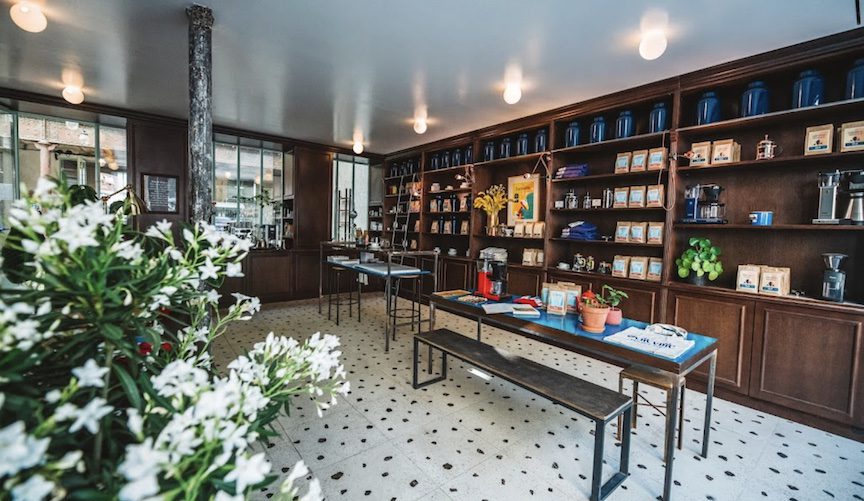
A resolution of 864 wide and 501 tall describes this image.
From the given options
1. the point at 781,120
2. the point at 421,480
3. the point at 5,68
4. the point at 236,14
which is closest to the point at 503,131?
the point at 781,120

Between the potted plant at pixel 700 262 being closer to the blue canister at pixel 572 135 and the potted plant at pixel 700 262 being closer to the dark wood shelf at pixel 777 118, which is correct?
the dark wood shelf at pixel 777 118

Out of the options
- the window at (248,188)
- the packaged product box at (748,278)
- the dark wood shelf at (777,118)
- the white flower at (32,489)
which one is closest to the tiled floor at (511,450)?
the packaged product box at (748,278)

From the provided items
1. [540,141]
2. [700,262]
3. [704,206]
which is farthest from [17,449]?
[540,141]

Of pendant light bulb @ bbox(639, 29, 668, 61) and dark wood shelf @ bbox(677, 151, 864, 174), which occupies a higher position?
pendant light bulb @ bbox(639, 29, 668, 61)

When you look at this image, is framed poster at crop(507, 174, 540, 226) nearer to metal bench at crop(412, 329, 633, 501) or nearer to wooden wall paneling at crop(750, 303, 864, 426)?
wooden wall paneling at crop(750, 303, 864, 426)

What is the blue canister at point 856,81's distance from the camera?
2.68 metres

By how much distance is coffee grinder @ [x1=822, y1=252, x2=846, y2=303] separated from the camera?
277 centimetres

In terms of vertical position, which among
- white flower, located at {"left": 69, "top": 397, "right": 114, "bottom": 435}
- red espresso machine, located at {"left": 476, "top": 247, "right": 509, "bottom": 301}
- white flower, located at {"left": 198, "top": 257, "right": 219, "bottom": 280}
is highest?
white flower, located at {"left": 198, "top": 257, "right": 219, "bottom": 280}

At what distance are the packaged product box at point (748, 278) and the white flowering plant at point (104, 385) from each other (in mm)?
3735

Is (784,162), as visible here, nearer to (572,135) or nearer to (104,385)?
(572,135)

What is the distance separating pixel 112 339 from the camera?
617 millimetres

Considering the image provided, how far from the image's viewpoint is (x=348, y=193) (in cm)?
783

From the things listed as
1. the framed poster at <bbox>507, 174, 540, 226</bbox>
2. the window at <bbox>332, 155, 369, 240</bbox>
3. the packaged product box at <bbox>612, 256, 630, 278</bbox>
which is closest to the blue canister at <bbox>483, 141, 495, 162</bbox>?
the framed poster at <bbox>507, 174, 540, 226</bbox>

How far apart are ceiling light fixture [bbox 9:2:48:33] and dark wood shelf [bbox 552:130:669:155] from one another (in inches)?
189
